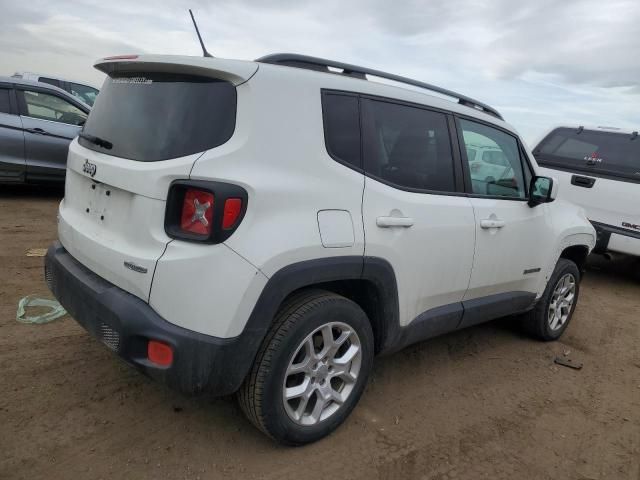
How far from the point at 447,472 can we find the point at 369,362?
0.64 meters

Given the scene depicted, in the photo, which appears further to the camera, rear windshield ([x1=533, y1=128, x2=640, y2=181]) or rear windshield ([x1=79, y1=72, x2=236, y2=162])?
rear windshield ([x1=533, y1=128, x2=640, y2=181])

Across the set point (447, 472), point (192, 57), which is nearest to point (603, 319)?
point (447, 472)

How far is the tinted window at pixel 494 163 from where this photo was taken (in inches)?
133

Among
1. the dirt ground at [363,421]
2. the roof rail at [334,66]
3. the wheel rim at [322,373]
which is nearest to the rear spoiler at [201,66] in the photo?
the roof rail at [334,66]

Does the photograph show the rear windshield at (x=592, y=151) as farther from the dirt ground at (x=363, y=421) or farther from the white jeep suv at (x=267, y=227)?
the white jeep suv at (x=267, y=227)

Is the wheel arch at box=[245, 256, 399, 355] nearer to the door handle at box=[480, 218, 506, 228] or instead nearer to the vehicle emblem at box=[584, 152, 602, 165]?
the door handle at box=[480, 218, 506, 228]

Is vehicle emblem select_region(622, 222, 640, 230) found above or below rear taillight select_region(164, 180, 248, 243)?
below

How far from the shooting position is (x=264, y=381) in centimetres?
231

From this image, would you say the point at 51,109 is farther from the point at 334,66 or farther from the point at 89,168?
the point at 334,66

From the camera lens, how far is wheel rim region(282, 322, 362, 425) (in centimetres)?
250

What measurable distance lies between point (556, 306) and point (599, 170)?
9.82ft

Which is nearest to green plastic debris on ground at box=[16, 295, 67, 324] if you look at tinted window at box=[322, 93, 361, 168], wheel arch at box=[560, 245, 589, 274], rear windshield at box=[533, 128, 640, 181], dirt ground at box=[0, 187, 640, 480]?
dirt ground at box=[0, 187, 640, 480]

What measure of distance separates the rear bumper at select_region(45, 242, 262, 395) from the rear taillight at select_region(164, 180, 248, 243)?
372mm

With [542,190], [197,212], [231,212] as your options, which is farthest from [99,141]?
[542,190]
